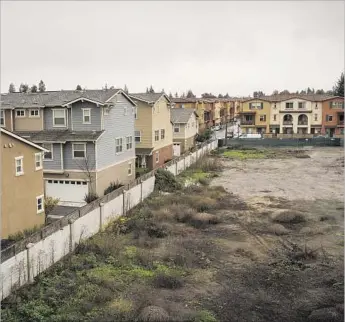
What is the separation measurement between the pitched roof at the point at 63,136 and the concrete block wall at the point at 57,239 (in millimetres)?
4281

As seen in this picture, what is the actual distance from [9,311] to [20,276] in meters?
1.59

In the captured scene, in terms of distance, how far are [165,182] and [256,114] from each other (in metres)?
44.7

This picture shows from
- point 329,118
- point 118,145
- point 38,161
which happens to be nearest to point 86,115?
point 118,145

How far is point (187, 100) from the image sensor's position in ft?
230

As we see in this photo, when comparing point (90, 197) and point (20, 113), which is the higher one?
point (20, 113)

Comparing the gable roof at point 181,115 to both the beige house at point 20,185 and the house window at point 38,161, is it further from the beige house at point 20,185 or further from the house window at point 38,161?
the beige house at point 20,185

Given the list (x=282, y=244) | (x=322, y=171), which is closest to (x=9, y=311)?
(x=282, y=244)

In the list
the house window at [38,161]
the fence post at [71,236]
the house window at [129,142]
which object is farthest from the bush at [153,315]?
the house window at [129,142]

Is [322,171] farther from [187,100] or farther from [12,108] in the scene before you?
[187,100]

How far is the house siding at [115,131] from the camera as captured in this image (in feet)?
87.6

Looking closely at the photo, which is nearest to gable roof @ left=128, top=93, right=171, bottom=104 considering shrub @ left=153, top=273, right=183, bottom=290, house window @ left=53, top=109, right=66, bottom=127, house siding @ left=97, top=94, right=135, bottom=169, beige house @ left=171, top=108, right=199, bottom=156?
house siding @ left=97, top=94, right=135, bottom=169

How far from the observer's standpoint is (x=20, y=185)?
18844 mm

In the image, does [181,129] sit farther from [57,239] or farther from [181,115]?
[57,239]

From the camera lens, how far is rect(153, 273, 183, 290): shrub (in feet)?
45.0
